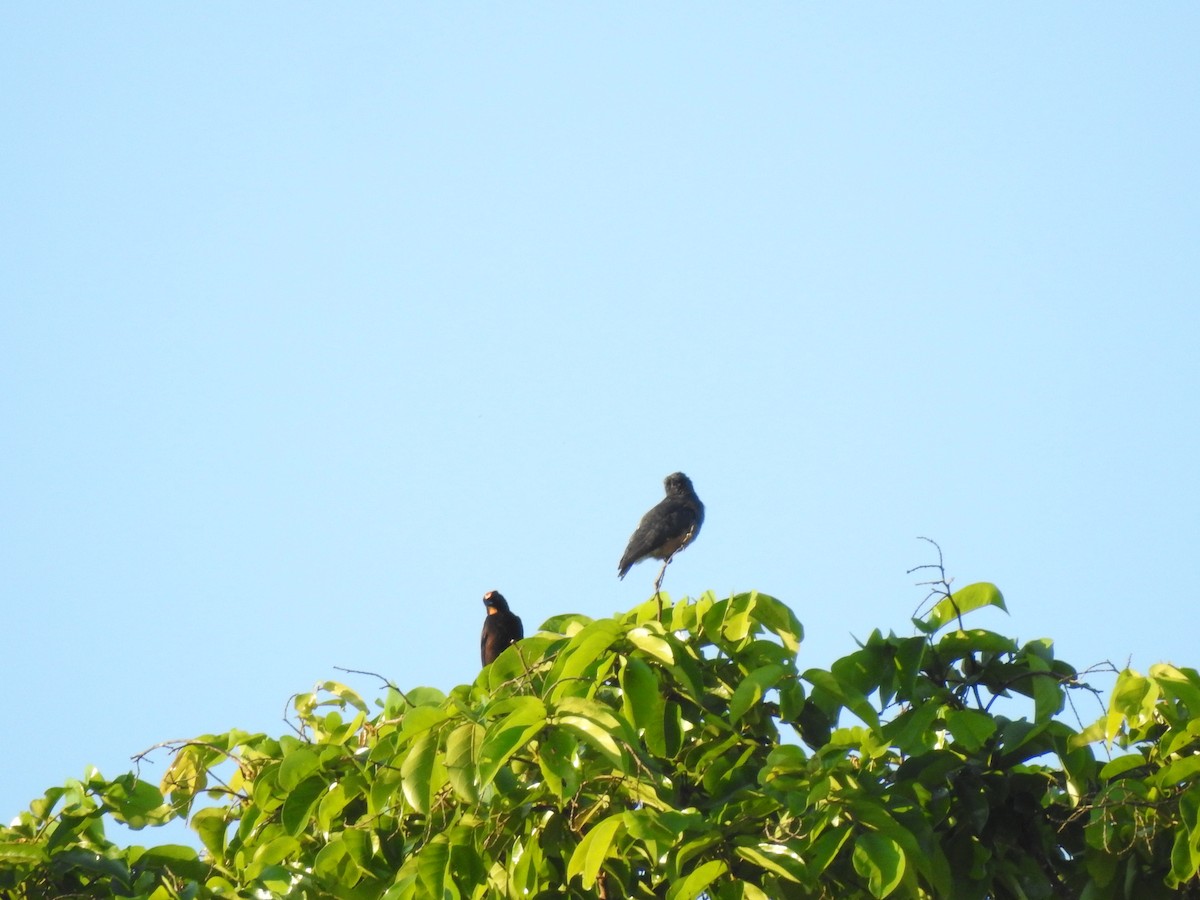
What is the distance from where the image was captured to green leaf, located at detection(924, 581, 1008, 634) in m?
3.51

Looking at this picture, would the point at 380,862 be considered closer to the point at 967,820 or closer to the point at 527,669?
the point at 527,669

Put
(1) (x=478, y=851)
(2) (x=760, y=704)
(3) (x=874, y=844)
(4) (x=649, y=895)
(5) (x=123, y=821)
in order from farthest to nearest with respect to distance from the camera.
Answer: (5) (x=123, y=821) < (2) (x=760, y=704) < (4) (x=649, y=895) < (1) (x=478, y=851) < (3) (x=874, y=844)

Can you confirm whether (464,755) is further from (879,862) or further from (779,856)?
(879,862)

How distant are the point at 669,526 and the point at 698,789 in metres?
7.79

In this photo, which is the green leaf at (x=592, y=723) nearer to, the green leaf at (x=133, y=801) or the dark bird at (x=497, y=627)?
the green leaf at (x=133, y=801)

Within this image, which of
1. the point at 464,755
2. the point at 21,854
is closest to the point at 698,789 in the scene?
the point at 464,755

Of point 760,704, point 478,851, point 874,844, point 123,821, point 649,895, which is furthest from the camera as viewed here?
point 123,821

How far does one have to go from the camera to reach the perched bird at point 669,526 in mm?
11250

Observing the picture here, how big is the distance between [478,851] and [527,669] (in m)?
0.44

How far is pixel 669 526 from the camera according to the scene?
1123cm

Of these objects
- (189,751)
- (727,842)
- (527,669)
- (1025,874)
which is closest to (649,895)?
(727,842)

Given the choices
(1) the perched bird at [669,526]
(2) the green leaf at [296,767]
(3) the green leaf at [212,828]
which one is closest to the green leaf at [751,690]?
(2) the green leaf at [296,767]

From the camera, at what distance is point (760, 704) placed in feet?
11.7

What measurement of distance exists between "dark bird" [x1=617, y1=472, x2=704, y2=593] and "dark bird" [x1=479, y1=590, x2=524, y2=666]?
2.66 metres
